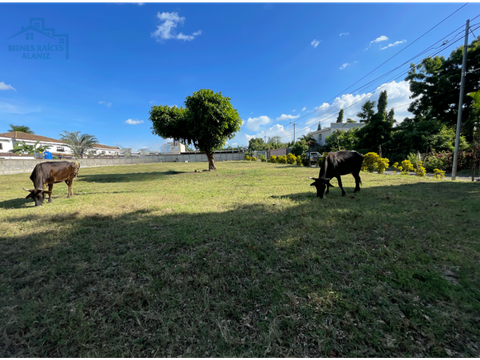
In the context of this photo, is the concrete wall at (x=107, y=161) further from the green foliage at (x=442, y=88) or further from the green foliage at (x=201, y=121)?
the green foliage at (x=442, y=88)

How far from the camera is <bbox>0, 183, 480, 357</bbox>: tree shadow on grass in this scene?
181 centimetres

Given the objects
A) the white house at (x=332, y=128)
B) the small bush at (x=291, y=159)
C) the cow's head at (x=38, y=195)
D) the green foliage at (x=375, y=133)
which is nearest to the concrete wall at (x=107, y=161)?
the white house at (x=332, y=128)

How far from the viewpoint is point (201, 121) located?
16531 mm

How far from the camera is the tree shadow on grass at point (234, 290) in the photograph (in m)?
1.81

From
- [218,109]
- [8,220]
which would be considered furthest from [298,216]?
[218,109]

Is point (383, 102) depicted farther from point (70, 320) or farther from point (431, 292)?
point (70, 320)

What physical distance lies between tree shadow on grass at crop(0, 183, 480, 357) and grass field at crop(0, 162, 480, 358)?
1 cm

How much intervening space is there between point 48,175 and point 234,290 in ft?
26.9

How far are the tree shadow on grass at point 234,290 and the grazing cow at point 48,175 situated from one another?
315 cm

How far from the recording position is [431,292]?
2.32 m

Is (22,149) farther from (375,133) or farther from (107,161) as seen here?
(375,133)

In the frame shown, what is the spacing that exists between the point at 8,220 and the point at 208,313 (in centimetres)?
668

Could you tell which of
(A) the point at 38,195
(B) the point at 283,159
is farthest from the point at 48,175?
(B) the point at 283,159

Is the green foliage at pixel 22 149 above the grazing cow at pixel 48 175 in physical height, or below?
above
